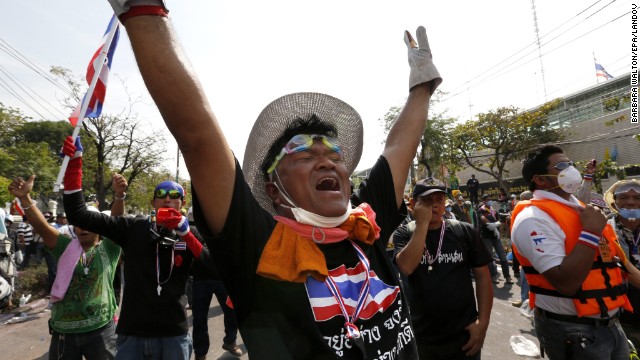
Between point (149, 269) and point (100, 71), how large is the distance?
1671 millimetres

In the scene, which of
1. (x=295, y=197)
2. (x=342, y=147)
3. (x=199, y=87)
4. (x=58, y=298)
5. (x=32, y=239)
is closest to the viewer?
(x=199, y=87)

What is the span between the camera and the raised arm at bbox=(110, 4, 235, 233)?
1.09 meters

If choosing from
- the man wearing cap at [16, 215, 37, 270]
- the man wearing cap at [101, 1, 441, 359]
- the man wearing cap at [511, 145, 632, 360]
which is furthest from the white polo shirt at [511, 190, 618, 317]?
the man wearing cap at [16, 215, 37, 270]

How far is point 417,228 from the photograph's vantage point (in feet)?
9.33

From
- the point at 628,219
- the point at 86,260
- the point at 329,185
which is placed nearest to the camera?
the point at 329,185

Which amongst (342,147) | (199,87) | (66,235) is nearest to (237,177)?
(199,87)

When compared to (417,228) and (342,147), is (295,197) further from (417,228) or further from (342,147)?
(417,228)

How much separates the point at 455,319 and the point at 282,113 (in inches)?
86.8

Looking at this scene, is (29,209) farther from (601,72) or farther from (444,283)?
(601,72)

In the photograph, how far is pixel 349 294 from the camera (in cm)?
136

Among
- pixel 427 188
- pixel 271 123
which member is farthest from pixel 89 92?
pixel 427 188

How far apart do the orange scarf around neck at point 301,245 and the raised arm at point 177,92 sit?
0.30 meters

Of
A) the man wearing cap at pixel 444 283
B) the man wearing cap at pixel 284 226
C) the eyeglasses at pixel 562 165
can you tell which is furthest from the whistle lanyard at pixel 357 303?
the eyeglasses at pixel 562 165

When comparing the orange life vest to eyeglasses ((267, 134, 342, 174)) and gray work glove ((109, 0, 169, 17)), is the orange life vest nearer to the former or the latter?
eyeglasses ((267, 134, 342, 174))
